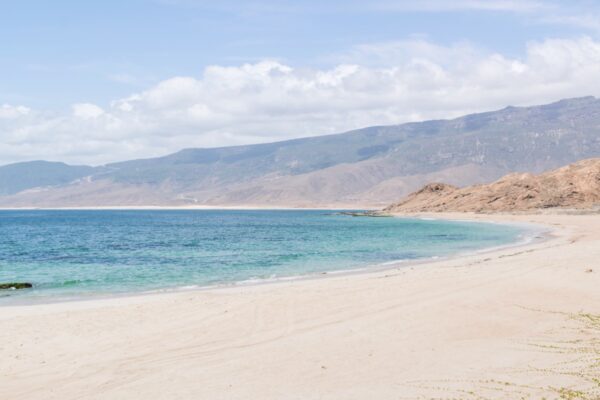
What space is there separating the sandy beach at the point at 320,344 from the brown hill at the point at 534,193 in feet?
307

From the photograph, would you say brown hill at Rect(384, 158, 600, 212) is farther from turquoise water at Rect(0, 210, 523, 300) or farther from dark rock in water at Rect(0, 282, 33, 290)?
dark rock in water at Rect(0, 282, 33, 290)

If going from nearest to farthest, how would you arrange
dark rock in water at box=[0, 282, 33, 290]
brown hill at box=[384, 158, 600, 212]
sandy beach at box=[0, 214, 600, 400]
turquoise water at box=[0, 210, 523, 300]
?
sandy beach at box=[0, 214, 600, 400] → dark rock in water at box=[0, 282, 33, 290] → turquoise water at box=[0, 210, 523, 300] → brown hill at box=[384, 158, 600, 212]

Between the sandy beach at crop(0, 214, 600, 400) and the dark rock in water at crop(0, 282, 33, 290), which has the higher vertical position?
the dark rock in water at crop(0, 282, 33, 290)

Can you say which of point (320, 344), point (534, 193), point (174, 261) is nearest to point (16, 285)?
point (174, 261)

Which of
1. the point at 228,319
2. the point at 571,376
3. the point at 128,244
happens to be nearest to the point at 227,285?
the point at 228,319

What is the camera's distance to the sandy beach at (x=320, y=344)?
11328 mm

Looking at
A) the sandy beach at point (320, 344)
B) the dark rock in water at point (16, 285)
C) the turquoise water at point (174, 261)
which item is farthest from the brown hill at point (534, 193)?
the dark rock in water at point (16, 285)

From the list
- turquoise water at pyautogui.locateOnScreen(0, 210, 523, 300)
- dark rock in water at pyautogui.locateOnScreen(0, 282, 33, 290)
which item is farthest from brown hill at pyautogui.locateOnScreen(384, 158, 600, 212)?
dark rock in water at pyautogui.locateOnScreen(0, 282, 33, 290)

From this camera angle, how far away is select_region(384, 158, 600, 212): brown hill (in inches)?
4327

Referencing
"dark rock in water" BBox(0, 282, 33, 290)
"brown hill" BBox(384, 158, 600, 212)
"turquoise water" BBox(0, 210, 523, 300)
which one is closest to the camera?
"dark rock in water" BBox(0, 282, 33, 290)

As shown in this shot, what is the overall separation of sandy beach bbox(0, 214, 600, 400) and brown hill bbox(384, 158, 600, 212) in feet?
307

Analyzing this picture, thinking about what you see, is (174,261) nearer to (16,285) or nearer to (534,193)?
(16,285)

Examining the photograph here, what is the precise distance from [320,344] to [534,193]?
112m

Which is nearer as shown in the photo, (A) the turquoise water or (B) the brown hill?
(A) the turquoise water
